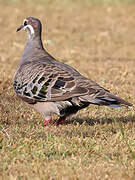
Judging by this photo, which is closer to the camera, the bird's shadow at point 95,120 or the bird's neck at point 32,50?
the bird's shadow at point 95,120

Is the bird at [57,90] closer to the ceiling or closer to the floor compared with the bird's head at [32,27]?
closer to the floor

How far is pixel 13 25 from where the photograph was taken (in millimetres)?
17156

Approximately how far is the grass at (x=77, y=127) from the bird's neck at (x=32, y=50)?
2.41 feet

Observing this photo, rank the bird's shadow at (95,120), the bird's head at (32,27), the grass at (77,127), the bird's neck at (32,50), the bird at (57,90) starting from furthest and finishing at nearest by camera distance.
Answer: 1. the bird's head at (32,27)
2. the bird's neck at (32,50)
3. the bird's shadow at (95,120)
4. the bird at (57,90)
5. the grass at (77,127)

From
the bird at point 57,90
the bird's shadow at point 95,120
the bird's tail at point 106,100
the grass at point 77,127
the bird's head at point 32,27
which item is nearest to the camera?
the grass at point 77,127

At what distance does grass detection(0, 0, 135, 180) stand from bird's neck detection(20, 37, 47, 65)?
0.73m

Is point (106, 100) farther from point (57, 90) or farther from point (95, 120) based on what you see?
point (95, 120)

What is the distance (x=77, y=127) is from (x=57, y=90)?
0.59 m

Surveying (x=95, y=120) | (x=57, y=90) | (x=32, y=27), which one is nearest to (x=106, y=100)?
(x=57, y=90)

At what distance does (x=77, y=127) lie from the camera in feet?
21.2

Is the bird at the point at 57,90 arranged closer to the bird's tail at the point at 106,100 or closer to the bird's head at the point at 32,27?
the bird's tail at the point at 106,100

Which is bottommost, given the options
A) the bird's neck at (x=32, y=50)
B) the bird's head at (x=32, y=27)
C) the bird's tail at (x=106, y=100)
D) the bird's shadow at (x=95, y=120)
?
the bird's shadow at (x=95, y=120)

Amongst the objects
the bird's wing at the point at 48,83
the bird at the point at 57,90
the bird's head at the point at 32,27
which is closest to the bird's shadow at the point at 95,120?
the bird at the point at 57,90

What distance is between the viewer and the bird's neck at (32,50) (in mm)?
7203
